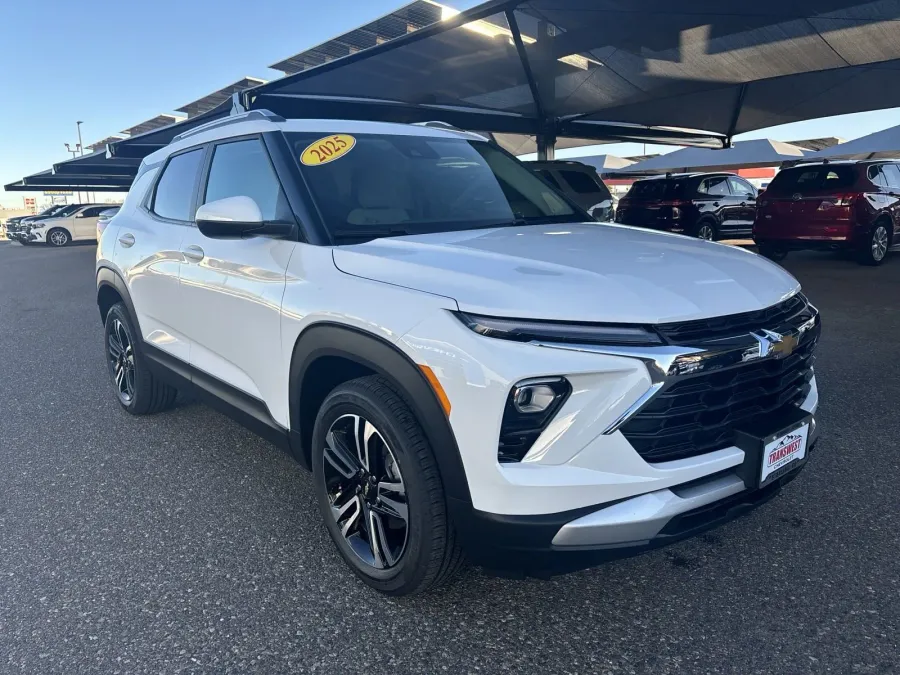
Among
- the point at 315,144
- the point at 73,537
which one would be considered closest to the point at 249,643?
the point at 73,537

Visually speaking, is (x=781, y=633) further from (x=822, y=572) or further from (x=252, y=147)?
(x=252, y=147)

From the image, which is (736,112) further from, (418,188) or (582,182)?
(418,188)

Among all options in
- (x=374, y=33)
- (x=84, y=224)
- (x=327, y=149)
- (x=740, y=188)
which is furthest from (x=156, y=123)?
(x=327, y=149)

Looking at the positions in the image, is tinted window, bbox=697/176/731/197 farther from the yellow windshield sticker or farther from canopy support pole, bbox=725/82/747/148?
the yellow windshield sticker

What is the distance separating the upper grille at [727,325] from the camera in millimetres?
1981

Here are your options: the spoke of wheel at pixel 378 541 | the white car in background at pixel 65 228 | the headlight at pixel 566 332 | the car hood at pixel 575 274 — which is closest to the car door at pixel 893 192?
the car hood at pixel 575 274

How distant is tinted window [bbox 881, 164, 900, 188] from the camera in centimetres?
1129

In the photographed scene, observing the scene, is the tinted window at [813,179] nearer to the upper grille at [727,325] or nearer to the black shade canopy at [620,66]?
the black shade canopy at [620,66]

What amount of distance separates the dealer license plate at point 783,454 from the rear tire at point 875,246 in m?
10.4

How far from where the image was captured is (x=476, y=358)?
1.93m

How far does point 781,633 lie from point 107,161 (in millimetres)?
29740

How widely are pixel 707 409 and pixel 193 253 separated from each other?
2532 millimetres

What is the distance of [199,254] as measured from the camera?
Answer: 3.34 meters

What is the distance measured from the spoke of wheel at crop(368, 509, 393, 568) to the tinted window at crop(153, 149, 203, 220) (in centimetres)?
203
